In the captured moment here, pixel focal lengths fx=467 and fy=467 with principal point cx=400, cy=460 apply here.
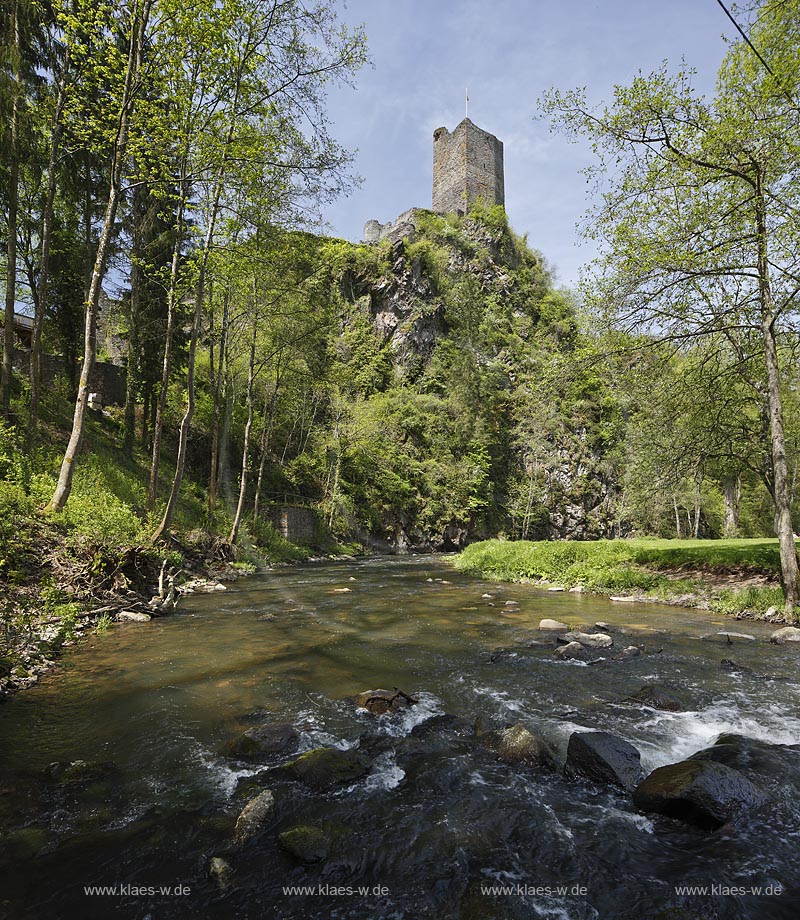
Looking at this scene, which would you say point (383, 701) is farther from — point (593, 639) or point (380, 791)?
point (593, 639)

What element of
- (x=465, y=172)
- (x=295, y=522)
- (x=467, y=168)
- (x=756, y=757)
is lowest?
(x=756, y=757)

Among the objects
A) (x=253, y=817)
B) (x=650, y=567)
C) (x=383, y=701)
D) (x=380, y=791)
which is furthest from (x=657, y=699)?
(x=650, y=567)

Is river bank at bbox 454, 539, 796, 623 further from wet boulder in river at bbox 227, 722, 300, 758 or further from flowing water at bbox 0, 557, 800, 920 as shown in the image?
wet boulder in river at bbox 227, 722, 300, 758

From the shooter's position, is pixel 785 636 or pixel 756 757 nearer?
pixel 756 757

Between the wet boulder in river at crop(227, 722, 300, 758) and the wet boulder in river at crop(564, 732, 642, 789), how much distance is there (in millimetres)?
2696

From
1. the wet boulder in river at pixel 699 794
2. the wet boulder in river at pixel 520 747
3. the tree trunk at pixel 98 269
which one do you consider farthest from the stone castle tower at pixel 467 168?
the wet boulder in river at pixel 699 794

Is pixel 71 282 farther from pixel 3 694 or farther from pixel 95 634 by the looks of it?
pixel 3 694

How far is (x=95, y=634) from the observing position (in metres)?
8.36

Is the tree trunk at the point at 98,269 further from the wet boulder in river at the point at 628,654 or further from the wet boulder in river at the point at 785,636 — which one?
the wet boulder in river at the point at 785,636

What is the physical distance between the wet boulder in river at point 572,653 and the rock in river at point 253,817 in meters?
5.79

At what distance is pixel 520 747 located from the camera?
4.57 meters

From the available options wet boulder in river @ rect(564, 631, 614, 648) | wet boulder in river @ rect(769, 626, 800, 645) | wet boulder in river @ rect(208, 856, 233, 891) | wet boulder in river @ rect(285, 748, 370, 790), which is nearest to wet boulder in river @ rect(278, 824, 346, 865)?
wet boulder in river @ rect(208, 856, 233, 891)

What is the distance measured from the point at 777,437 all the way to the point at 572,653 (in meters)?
8.01

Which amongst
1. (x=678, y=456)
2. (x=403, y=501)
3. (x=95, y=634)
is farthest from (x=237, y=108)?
(x=403, y=501)
